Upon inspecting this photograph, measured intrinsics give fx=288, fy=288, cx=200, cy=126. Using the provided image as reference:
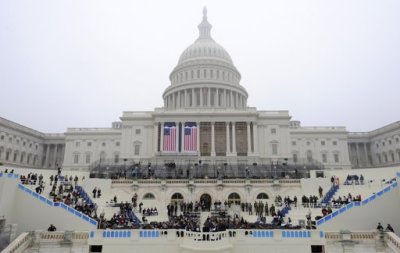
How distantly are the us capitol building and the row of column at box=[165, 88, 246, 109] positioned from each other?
0.29 m

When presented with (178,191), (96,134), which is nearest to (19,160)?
(96,134)

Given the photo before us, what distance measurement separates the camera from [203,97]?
82000 mm

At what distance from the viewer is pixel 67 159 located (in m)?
83.9

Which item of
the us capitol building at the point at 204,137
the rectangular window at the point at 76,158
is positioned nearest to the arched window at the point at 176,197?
the us capitol building at the point at 204,137

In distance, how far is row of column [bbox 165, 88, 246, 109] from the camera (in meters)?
81.5

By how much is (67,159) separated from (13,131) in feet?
51.1

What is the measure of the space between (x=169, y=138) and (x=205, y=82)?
81.3ft

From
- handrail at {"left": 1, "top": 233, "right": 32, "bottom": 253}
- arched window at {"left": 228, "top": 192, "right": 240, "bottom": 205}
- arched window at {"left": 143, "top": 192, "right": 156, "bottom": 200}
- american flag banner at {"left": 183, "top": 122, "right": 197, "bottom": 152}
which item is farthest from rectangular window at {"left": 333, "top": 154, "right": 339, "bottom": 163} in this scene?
handrail at {"left": 1, "top": 233, "right": 32, "bottom": 253}

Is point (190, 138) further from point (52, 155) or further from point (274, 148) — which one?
point (52, 155)

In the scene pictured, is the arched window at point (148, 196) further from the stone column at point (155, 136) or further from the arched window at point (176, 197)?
the stone column at point (155, 136)

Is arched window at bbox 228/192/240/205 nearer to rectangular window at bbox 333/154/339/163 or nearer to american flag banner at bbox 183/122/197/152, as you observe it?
american flag banner at bbox 183/122/197/152

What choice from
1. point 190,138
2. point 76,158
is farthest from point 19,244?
point 76,158

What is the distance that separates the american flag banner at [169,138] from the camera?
63812 mm

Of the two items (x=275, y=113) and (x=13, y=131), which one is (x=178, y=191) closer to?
(x=275, y=113)
